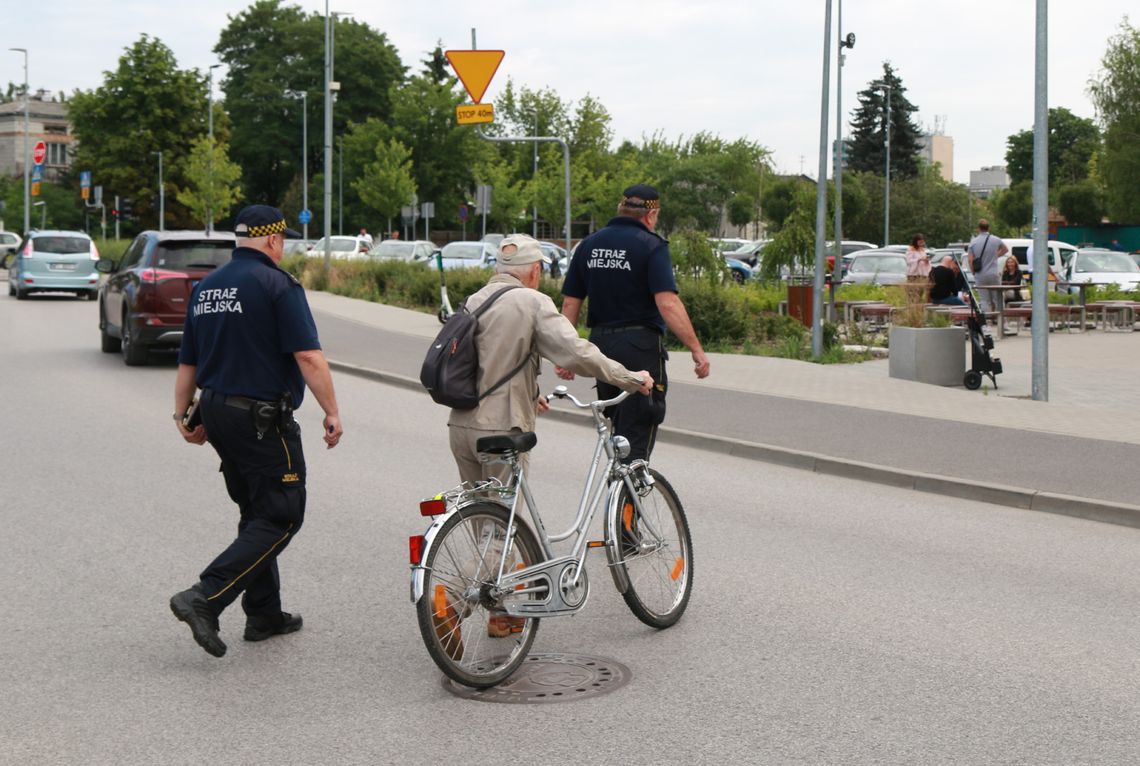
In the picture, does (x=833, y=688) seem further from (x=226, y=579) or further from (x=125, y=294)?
(x=125, y=294)

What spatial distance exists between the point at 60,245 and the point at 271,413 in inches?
1253

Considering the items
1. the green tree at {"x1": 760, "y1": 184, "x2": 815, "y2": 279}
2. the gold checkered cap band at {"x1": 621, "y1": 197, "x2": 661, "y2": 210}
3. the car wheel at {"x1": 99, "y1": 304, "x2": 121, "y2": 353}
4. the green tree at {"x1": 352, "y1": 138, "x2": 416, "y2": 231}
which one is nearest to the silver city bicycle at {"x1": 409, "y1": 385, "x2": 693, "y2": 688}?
the gold checkered cap band at {"x1": 621, "y1": 197, "x2": 661, "y2": 210}

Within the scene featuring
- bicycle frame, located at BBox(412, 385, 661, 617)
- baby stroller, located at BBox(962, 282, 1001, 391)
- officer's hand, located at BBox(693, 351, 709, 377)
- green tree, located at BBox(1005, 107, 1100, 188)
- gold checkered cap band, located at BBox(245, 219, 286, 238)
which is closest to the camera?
bicycle frame, located at BBox(412, 385, 661, 617)

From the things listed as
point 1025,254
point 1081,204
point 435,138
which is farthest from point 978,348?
point 1081,204

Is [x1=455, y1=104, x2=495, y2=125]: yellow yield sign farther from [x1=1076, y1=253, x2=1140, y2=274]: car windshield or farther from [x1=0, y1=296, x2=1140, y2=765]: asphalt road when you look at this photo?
[x1=1076, y1=253, x2=1140, y2=274]: car windshield

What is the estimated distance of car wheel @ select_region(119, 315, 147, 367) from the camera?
1861 centimetres

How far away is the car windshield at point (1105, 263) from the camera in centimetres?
3456

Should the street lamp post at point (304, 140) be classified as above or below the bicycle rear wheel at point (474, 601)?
above

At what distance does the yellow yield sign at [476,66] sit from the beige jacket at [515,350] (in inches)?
Result: 509

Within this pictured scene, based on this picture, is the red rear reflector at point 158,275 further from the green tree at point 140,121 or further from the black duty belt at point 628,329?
the green tree at point 140,121

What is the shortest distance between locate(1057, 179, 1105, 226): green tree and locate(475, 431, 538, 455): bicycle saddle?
72.7 metres

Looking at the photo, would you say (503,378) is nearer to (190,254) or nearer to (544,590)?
(544,590)

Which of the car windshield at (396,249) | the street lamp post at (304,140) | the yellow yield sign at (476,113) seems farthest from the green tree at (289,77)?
the yellow yield sign at (476,113)

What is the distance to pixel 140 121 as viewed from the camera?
259ft
